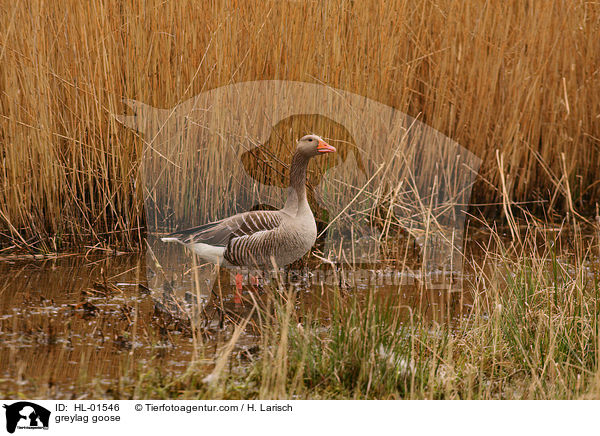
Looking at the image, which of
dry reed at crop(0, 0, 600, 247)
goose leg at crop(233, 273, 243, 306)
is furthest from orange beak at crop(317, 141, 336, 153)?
goose leg at crop(233, 273, 243, 306)

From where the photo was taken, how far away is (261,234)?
4598mm

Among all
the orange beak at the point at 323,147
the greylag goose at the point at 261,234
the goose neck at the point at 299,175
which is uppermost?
the orange beak at the point at 323,147

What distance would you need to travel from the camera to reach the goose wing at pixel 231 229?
4629mm

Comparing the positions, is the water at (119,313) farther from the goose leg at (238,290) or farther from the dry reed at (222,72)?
the dry reed at (222,72)

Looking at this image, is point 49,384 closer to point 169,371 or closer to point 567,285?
point 169,371

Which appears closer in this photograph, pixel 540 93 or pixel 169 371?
pixel 169 371

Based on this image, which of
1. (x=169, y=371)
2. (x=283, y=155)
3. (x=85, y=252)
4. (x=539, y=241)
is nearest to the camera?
(x=169, y=371)

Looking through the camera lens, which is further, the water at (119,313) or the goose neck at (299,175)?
the goose neck at (299,175)

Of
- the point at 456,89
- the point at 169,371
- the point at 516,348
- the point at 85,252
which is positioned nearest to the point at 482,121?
the point at 456,89

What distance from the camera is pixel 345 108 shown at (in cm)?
518

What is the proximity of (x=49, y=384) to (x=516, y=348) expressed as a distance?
97.3 inches
